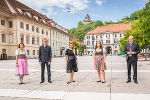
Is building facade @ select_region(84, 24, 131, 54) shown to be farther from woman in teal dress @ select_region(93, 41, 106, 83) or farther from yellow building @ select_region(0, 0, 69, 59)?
woman in teal dress @ select_region(93, 41, 106, 83)

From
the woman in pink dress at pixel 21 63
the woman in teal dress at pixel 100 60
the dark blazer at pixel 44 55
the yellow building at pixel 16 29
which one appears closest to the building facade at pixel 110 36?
the yellow building at pixel 16 29

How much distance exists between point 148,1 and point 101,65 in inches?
575

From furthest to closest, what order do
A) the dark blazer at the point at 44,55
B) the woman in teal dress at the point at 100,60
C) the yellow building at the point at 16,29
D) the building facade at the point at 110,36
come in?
1. the building facade at the point at 110,36
2. the yellow building at the point at 16,29
3. the dark blazer at the point at 44,55
4. the woman in teal dress at the point at 100,60

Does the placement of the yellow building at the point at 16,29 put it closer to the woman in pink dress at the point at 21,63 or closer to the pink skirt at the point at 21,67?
the woman in pink dress at the point at 21,63

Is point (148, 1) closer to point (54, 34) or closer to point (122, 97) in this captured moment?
point (122, 97)

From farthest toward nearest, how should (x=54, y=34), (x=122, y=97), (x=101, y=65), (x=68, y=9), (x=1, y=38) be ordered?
(x=54, y=34)
(x=1, y=38)
(x=68, y=9)
(x=101, y=65)
(x=122, y=97)

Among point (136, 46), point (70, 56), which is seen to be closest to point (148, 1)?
point (136, 46)

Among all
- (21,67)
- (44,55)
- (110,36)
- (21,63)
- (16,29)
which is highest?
(110,36)

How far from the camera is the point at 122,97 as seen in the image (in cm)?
457

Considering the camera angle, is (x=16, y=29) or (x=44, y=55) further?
(x=16, y=29)

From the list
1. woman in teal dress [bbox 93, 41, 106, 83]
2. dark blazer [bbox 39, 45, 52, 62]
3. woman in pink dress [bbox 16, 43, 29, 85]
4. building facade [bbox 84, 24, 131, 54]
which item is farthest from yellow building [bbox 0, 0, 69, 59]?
building facade [bbox 84, 24, 131, 54]

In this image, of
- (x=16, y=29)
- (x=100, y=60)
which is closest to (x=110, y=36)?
(x=16, y=29)

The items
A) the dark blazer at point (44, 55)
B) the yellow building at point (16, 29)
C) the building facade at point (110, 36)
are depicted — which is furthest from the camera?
the building facade at point (110, 36)

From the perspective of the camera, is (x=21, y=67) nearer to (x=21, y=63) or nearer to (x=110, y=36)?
(x=21, y=63)
